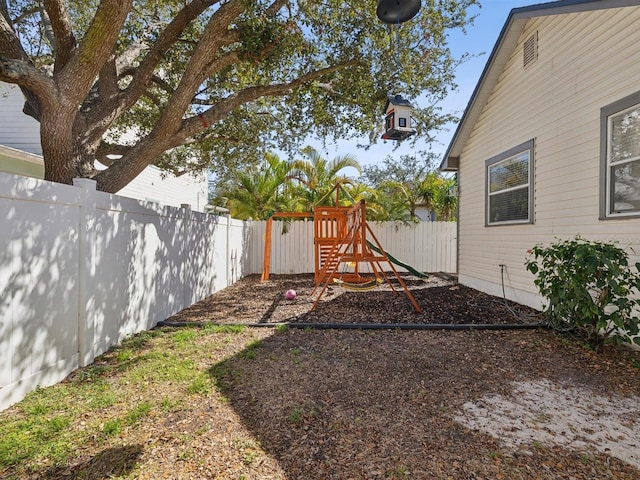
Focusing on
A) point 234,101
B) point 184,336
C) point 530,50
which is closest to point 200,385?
point 184,336

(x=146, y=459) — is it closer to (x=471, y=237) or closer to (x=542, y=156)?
(x=542, y=156)

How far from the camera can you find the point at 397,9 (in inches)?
158

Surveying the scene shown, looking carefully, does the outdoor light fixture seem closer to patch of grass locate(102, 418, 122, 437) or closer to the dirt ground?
the dirt ground

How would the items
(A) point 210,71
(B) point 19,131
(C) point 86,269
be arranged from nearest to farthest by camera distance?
(C) point 86,269 < (A) point 210,71 < (B) point 19,131

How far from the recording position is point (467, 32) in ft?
22.6

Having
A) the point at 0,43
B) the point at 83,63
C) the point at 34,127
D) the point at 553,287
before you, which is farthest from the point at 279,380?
the point at 34,127

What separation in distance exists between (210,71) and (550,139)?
509 cm

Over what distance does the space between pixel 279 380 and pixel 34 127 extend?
32.0 ft

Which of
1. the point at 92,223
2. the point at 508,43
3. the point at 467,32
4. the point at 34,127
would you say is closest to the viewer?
the point at 92,223

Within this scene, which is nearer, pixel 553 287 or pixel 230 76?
pixel 553 287

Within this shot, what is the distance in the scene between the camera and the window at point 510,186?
6.02 meters

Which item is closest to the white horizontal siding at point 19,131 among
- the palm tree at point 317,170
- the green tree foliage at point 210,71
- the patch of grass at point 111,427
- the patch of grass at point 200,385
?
the green tree foliage at point 210,71

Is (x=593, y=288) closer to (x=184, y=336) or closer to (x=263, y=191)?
(x=184, y=336)

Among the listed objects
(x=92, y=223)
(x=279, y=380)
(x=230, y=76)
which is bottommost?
(x=279, y=380)
